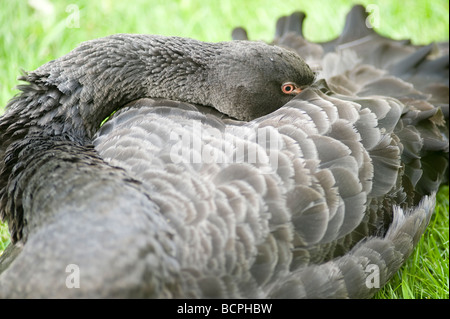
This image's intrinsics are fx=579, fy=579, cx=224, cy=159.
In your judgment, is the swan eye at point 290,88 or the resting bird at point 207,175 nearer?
the resting bird at point 207,175

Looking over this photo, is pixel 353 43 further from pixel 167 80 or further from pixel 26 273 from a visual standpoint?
pixel 26 273

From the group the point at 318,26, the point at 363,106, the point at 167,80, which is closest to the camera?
the point at 363,106

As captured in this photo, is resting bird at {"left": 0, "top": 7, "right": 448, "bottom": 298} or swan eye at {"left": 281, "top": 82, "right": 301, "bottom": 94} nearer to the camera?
resting bird at {"left": 0, "top": 7, "right": 448, "bottom": 298}

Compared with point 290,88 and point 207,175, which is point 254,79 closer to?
point 290,88

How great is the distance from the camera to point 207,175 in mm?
2848

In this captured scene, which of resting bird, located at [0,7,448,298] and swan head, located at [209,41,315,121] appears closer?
resting bird, located at [0,7,448,298]

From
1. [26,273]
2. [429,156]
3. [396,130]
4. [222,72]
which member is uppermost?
[222,72]

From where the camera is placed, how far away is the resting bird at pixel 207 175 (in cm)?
250

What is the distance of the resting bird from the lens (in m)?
2.50

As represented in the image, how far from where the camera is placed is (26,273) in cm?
244

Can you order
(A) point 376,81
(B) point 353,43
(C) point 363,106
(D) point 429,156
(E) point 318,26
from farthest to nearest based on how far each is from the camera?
(E) point 318,26 → (B) point 353,43 → (A) point 376,81 → (D) point 429,156 → (C) point 363,106

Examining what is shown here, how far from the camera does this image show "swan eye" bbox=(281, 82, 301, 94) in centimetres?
354
